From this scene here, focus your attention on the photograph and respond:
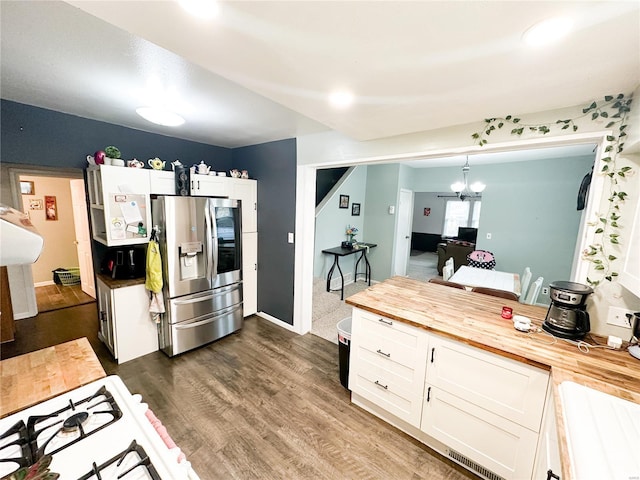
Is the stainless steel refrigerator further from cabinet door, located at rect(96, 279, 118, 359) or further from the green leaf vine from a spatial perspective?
the green leaf vine

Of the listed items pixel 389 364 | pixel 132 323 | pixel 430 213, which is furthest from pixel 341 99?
pixel 430 213

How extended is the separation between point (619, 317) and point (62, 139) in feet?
15.1

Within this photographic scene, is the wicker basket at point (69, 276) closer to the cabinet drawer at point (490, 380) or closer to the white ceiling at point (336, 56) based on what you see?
the white ceiling at point (336, 56)

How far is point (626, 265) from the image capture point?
4.55 ft

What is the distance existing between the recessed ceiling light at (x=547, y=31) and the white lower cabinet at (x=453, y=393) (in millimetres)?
1501

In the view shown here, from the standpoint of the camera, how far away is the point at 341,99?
1.59 m

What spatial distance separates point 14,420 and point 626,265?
2903mm

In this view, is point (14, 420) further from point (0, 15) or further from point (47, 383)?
point (0, 15)

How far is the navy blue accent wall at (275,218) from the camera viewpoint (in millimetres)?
3184

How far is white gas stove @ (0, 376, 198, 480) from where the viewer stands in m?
0.79

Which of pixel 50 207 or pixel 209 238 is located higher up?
pixel 50 207

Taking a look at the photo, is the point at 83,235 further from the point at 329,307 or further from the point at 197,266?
the point at 329,307

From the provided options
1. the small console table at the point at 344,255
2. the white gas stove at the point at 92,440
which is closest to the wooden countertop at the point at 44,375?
the white gas stove at the point at 92,440

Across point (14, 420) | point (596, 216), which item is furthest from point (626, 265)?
point (14, 420)
